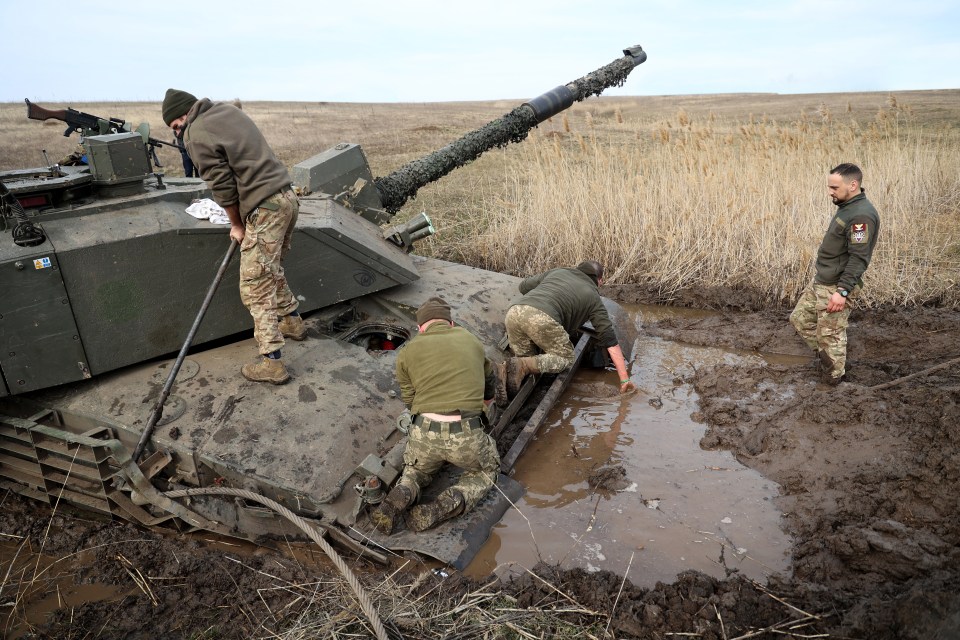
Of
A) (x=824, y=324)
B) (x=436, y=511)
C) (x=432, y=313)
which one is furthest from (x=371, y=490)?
(x=824, y=324)

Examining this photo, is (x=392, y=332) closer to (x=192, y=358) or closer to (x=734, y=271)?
(x=192, y=358)

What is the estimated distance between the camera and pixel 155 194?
470cm

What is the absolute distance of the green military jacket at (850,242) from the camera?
5156mm

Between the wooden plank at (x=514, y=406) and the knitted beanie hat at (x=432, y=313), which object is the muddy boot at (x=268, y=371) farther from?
the wooden plank at (x=514, y=406)

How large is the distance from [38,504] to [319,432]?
2.14 meters

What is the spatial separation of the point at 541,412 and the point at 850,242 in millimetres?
2631

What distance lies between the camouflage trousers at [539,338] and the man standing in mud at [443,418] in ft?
4.13

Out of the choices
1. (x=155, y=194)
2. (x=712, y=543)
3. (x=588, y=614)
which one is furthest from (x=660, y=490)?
(x=155, y=194)

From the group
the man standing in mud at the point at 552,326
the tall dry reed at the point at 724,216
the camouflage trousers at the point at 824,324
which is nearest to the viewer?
the man standing in mud at the point at 552,326

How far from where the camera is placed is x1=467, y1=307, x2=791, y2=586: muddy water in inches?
158

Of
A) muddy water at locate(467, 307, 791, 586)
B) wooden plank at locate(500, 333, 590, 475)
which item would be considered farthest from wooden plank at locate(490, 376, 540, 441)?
muddy water at locate(467, 307, 791, 586)

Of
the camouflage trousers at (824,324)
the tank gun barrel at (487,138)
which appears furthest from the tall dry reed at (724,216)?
the camouflage trousers at (824,324)

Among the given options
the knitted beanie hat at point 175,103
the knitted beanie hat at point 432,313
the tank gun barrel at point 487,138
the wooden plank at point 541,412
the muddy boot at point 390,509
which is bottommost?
the wooden plank at point 541,412

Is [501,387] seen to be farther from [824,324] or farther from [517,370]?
[824,324]
